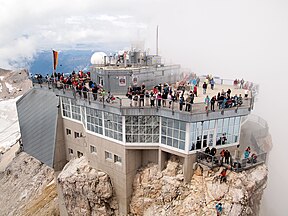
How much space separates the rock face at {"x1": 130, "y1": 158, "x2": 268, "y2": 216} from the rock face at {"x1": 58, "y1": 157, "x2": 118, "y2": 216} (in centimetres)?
289

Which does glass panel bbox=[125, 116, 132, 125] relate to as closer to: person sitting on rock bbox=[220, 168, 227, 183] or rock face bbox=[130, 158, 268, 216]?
rock face bbox=[130, 158, 268, 216]

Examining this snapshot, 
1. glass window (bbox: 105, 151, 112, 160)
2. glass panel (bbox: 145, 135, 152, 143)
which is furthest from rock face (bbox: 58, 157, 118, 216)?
glass panel (bbox: 145, 135, 152, 143)

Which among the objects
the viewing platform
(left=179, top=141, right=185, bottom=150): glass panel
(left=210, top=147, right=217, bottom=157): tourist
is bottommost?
(left=210, top=147, right=217, bottom=157): tourist

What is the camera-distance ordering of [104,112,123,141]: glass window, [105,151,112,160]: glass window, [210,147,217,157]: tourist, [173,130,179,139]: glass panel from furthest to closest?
[105,151,112,160]: glass window, [104,112,123,141]: glass window, [173,130,179,139]: glass panel, [210,147,217,157]: tourist

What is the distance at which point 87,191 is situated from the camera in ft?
89.4

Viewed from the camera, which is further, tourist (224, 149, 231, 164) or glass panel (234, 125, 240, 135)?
glass panel (234, 125, 240, 135)

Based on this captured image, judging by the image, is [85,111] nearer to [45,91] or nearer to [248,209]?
[45,91]

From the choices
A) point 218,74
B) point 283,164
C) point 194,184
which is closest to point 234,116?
point 194,184

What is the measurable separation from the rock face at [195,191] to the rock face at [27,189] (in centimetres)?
1537

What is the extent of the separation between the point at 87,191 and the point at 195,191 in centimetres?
1160

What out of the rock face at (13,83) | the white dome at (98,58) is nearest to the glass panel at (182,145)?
the white dome at (98,58)

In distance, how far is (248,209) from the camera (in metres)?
23.0

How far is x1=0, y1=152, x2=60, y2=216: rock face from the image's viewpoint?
36125 mm

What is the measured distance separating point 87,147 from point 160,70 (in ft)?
45.1
